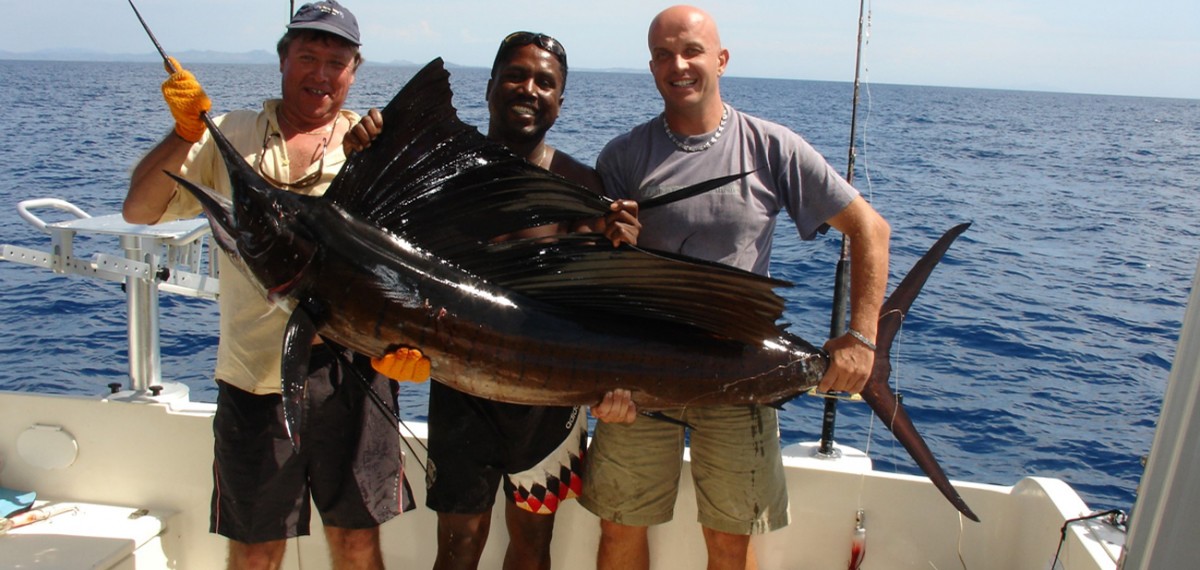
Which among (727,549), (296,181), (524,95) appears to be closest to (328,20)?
(296,181)

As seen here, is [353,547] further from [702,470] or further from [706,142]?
[706,142]

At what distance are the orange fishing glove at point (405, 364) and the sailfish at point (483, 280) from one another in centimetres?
2

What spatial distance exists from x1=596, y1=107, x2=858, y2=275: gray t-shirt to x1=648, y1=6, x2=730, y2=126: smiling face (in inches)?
4.0

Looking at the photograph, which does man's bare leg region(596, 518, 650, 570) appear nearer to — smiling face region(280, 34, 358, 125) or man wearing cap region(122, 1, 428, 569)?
man wearing cap region(122, 1, 428, 569)

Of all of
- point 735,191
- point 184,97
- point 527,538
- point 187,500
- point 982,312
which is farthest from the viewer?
point 982,312

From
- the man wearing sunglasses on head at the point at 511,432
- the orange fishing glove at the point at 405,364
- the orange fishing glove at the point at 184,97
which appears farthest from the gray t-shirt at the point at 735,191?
the orange fishing glove at the point at 184,97

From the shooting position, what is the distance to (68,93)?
47.7 meters

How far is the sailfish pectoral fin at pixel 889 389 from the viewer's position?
2.16 m

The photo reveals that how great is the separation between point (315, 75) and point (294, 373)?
0.88 metres

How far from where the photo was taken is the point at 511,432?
2336mm

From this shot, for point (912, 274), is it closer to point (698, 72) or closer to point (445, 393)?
point (698, 72)

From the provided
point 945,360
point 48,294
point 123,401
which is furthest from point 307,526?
point 48,294

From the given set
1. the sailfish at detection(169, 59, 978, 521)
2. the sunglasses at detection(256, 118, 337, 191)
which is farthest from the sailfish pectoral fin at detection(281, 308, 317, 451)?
the sunglasses at detection(256, 118, 337, 191)

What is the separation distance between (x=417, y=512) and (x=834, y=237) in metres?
13.1
